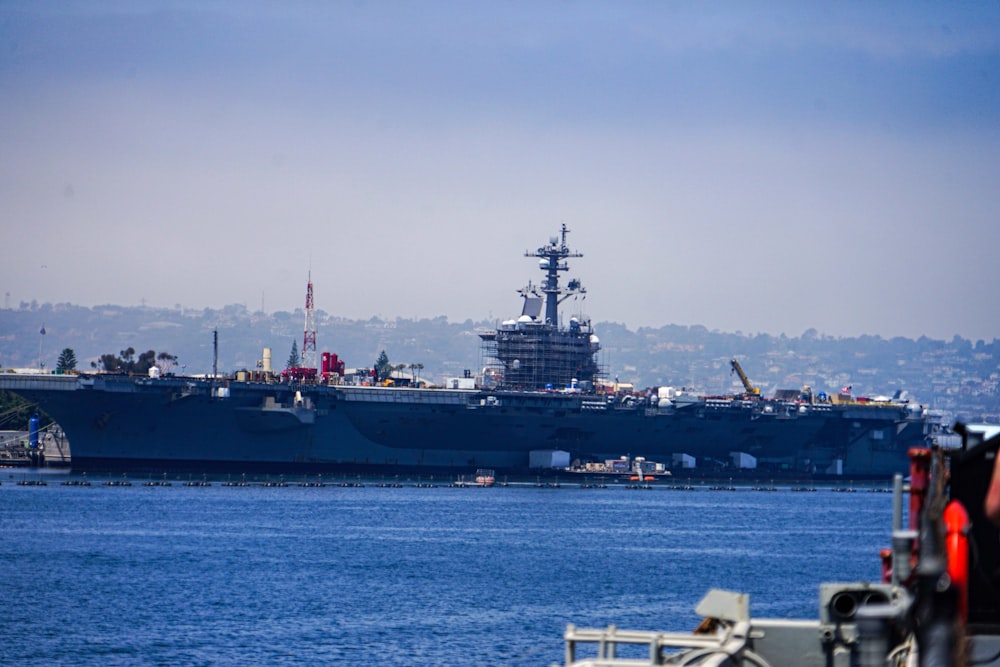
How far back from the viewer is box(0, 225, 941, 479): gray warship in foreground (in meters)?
58.3

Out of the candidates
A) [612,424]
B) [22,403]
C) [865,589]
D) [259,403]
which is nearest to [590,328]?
[612,424]

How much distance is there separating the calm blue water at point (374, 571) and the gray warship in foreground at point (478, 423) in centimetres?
499

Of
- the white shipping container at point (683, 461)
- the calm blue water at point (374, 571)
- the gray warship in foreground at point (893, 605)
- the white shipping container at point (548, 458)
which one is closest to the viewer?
the gray warship in foreground at point (893, 605)

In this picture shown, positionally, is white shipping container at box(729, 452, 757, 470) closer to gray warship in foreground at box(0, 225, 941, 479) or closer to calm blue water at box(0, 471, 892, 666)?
gray warship in foreground at box(0, 225, 941, 479)

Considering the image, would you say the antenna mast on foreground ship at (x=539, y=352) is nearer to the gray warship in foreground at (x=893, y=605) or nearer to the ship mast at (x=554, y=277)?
the ship mast at (x=554, y=277)

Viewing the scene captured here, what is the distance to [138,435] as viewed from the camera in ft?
194

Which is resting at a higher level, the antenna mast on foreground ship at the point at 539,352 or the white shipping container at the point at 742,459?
the antenna mast on foreground ship at the point at 539,352

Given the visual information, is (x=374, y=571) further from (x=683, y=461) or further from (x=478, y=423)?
(x=683, y=461)

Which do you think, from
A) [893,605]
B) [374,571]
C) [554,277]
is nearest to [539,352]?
[554,277]

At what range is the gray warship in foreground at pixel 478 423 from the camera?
58.3 metres

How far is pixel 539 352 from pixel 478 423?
760cm

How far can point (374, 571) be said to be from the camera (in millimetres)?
30984

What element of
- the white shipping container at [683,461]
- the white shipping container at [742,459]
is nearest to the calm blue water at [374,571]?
the white shipping container at [683,461]

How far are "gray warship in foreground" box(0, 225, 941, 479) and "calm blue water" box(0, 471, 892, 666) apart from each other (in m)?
4.99
